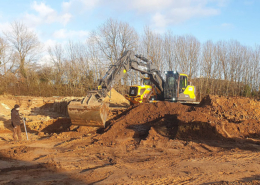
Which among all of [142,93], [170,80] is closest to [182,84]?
[170,80]

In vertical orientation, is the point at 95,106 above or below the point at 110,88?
below

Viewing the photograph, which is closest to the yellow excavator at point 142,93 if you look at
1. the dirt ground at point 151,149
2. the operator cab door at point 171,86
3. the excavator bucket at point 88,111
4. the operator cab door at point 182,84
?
the operator cab door at point 171,86

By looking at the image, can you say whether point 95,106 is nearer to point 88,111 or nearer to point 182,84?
point 88,111

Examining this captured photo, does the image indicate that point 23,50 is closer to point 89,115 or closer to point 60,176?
point 89,115

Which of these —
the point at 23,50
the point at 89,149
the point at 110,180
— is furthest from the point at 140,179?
the point at 23,50

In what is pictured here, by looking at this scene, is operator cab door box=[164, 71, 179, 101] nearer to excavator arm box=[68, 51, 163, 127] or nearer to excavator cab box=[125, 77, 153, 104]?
excavator cab box=[125, 77, 153, 104]

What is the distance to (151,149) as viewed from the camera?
737 centimetres

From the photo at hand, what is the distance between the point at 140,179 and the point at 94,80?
25.6m

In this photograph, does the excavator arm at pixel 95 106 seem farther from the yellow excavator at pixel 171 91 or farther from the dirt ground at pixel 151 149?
the yellow excavator at pixel 171 91

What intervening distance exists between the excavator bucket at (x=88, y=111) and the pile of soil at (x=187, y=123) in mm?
730

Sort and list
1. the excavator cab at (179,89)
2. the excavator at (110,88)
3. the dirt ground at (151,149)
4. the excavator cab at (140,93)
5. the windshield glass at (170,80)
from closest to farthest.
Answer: the dirt ground at (151,149), the excavator at (110,88), the excavator cab at (179,89), the windshield glass at (170,80), the excavator cab at (140,93)

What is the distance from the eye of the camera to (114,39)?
28641 mm

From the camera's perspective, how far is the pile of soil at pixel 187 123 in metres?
8.52

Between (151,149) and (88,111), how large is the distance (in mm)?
3050
